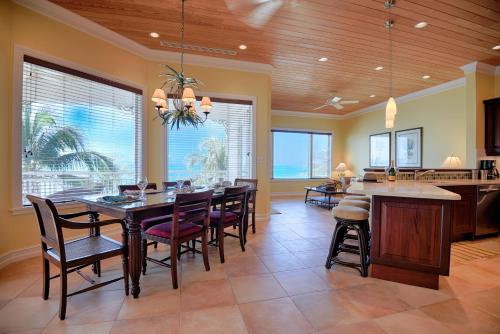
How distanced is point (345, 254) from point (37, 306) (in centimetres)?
308

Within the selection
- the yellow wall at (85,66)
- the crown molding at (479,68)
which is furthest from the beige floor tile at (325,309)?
the crown molding at (479,68)

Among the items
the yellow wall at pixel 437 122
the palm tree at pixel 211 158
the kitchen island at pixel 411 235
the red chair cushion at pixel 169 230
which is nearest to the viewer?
the kitchen island at pixel 411 235

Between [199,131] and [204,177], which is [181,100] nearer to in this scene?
[199,131]

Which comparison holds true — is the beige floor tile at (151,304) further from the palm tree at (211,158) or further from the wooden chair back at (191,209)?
the palm tree at (211,158)

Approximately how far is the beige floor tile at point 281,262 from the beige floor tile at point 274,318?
0.62 meters

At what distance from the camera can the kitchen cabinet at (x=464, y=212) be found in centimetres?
345

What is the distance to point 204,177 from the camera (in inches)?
177

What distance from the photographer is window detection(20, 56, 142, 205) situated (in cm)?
289

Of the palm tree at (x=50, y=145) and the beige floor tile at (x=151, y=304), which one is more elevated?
the palm tree at (x=50, y=145)

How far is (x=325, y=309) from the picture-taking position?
75.6 inches

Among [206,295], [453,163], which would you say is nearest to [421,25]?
[453,163]

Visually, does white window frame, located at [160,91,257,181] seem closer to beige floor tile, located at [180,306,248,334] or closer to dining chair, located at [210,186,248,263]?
dining chair, located at [210,186,248,263]

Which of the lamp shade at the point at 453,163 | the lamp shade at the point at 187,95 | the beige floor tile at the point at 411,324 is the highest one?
the lamp shade at the point at 187,95

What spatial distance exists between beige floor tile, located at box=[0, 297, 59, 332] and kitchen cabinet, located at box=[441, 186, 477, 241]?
464 cm
